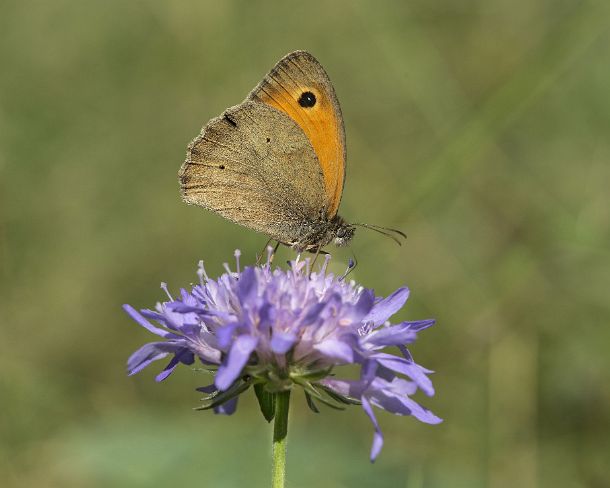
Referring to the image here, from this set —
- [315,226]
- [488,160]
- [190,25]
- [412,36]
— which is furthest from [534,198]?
[190,25]

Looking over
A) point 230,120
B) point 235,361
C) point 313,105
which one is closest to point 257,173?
point 230,120

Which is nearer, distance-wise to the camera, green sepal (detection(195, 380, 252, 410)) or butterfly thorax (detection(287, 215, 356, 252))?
green sepal (detection(195, 380, 252, 410))

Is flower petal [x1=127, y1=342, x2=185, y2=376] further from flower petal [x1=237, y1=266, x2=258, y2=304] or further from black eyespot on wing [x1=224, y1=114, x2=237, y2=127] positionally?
black eyespot on wing [x1=224, y1=114, x2=237, y2=127]

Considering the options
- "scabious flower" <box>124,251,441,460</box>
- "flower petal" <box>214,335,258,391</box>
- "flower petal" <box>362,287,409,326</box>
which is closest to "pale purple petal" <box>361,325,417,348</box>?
"scabious flower" <box>124,251,441,460</box>

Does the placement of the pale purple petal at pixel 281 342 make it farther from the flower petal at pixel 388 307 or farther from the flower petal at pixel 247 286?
the flower petal at pixel 388 307

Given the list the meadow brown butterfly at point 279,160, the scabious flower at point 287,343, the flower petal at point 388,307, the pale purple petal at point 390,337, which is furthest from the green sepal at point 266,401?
the meadow brown butterfly at point 279,160

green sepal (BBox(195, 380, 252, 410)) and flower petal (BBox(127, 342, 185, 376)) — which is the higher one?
flower petal (BBox(127, 342, 185, 376))

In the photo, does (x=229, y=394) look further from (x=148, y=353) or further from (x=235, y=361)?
(x=148, y=353)
